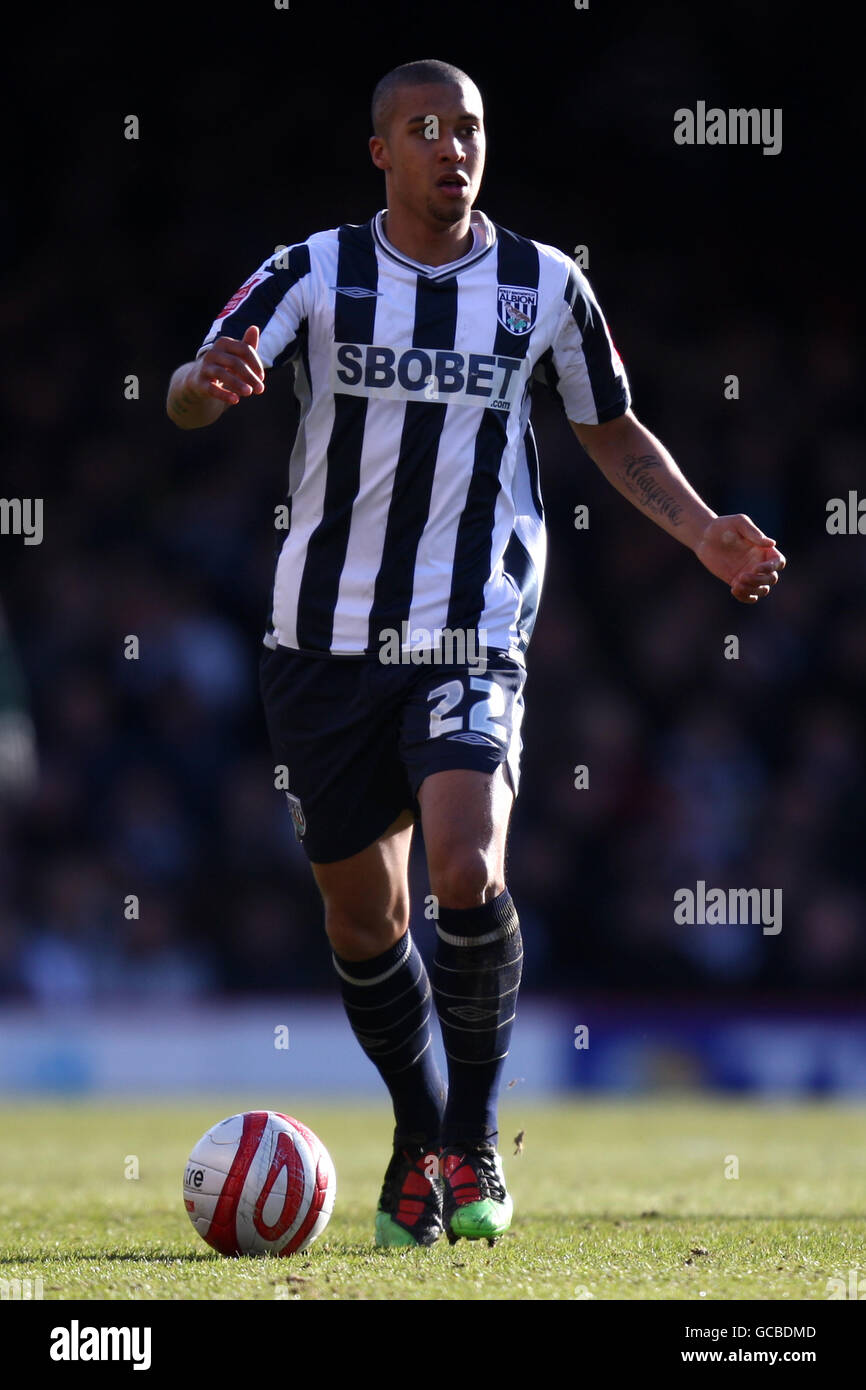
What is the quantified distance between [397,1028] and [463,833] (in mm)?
696

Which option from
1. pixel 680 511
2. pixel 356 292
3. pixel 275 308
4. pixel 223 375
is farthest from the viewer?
pixel 680 511

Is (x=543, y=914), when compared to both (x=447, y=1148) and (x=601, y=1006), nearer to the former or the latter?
(x=601, y=1006)

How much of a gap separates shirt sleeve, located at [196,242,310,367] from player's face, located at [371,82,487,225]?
281 millimetres

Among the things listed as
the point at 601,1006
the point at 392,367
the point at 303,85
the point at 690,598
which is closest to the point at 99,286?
the point at 303,85

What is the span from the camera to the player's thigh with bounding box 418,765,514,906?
364 centimetres

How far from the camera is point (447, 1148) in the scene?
3727 millimetres

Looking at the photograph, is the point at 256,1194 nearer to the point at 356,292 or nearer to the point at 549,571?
the point at 356,292

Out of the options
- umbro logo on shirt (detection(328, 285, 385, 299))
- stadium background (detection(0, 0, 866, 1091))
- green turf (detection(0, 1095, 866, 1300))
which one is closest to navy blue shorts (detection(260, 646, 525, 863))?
umbro logo on shirt (detection(328, 285, 385, 299))

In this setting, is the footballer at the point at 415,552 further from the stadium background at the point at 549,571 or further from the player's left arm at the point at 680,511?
the stadium background at the point at 549,571

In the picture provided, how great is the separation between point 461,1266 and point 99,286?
10.8 m

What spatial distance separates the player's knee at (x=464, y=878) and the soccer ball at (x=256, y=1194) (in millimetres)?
682

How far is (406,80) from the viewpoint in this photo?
13.0 feet

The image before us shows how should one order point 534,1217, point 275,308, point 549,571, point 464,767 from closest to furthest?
point 464,767 → point 275,308 → point 534,1217 → point 549,571

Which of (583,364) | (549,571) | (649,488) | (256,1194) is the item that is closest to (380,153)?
(583,364)
